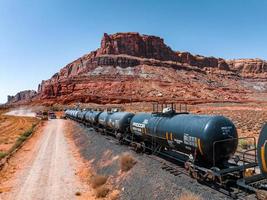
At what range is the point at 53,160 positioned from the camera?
97.6 ft

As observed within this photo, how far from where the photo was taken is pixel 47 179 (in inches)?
906

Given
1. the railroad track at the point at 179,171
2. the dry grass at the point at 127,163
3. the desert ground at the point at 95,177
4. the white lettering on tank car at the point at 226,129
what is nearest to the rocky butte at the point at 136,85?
the desert ground at the point at 95,177

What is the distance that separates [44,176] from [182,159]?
39.3 feet

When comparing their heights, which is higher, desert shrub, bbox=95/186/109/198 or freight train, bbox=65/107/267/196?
freight train, bbox=65/107/267/196

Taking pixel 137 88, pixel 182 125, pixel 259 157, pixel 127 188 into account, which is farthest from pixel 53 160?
pixel 137 88

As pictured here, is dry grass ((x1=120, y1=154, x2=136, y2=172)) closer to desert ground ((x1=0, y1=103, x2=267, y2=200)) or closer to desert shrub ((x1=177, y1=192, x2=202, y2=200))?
desert ground ((x1=0, y1=103, x2=267, y2=200))

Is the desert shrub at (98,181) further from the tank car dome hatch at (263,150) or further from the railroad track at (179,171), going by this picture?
the tank car dome hatch at (263,150)

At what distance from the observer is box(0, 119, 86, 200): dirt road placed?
19.5m

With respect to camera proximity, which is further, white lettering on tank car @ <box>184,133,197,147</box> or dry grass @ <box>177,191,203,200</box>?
white lettering on tank car @ <box>184,133,197,147</box>

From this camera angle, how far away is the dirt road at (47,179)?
19.5 m

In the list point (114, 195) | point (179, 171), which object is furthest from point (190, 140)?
point (114, 195)

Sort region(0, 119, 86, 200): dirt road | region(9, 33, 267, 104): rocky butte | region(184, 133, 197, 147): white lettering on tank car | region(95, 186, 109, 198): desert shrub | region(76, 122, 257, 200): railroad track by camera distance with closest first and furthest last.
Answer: region(76, 122, 257, 200): railroad track
region(184, 133, 197, 147): white lettering on tank car
region(95, 186, 109, 198): desert shrub
region(0, 119, 86, 200): dirt road
region(9, 33, 267, 104): rocky butte

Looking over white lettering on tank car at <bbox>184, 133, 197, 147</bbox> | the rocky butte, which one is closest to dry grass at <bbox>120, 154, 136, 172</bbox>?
white lettering on tank car at <bbox>184, 133, 197, 147</bbox>

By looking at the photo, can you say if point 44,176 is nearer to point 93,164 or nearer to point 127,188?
point 93,164
